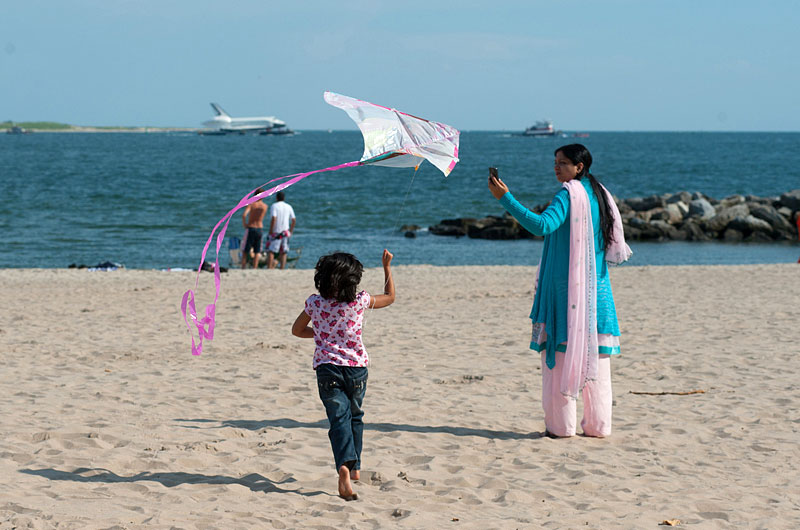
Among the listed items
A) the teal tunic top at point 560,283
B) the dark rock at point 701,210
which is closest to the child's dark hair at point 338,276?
the teal tunic top at point 560,283

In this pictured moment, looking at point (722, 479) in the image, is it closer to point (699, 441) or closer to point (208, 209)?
point (699, 441)

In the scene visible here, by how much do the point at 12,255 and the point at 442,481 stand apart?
62.4 ft

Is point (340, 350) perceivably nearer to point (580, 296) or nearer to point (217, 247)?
point (217, 247)

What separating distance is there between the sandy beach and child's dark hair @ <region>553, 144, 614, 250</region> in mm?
1321

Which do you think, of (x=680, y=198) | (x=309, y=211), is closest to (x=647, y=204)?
(x=680, y=198)

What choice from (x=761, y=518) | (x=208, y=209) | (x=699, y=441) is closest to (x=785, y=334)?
(x=699, y=441)

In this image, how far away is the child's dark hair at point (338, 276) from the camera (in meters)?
3.94

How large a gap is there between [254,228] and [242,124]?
179821 mm

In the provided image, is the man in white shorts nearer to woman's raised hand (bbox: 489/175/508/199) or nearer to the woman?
the woman

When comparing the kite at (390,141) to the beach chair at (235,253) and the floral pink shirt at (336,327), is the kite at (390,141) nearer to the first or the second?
the floral pink shirt at (336,327)

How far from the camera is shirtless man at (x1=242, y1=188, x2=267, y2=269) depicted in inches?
556

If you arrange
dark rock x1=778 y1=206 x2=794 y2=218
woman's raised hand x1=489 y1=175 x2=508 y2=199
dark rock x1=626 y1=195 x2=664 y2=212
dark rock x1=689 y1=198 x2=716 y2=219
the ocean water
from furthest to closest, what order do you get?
1. dark rock x1=626 y1=195 x2=664 y2=212
2. dark rock x1=689 y1=198 x2=716 y2=219
3. dark rock x1=778 y1=206 x2=794 y2=218
4. the ocean water
5. woman's raised hand x1=489 y1=175 x2=508 y2=199

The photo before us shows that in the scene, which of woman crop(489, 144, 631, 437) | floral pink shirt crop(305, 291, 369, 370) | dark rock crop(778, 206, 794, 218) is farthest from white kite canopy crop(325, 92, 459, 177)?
dark rock crop(778, 206, 794, 218)

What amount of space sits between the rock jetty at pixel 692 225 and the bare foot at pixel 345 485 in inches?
889
